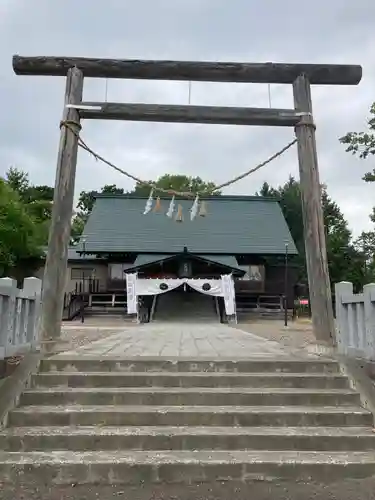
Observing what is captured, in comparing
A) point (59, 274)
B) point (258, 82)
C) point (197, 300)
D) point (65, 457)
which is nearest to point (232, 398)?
point (65, 457)

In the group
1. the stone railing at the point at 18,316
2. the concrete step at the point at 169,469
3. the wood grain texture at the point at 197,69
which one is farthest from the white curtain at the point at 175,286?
the concrete step at the point at 169,469

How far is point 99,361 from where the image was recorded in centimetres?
475

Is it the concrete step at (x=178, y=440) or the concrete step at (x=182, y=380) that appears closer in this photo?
the concrete step at (x=178, y=440)

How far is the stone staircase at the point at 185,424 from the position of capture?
3328 mm

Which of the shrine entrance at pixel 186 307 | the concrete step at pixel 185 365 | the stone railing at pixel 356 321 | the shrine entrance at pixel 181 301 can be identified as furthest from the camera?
the shrine entrance at pixel 186 307

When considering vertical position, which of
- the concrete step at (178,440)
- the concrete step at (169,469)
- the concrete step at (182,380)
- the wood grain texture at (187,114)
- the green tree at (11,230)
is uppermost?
the green tree at (11,230)

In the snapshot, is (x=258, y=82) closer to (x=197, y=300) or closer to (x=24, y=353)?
(x=24, y=353)

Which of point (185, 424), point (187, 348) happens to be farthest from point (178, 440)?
point (187, 348)

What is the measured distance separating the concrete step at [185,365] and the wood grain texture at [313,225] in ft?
3.67

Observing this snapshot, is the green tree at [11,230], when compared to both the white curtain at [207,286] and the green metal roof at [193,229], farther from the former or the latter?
the white curtain at [207,286]

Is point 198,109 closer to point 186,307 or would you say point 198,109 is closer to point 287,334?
point 287,334

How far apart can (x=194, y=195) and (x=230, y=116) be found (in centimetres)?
156

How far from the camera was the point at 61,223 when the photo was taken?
6.13m

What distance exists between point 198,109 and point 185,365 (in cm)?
383
